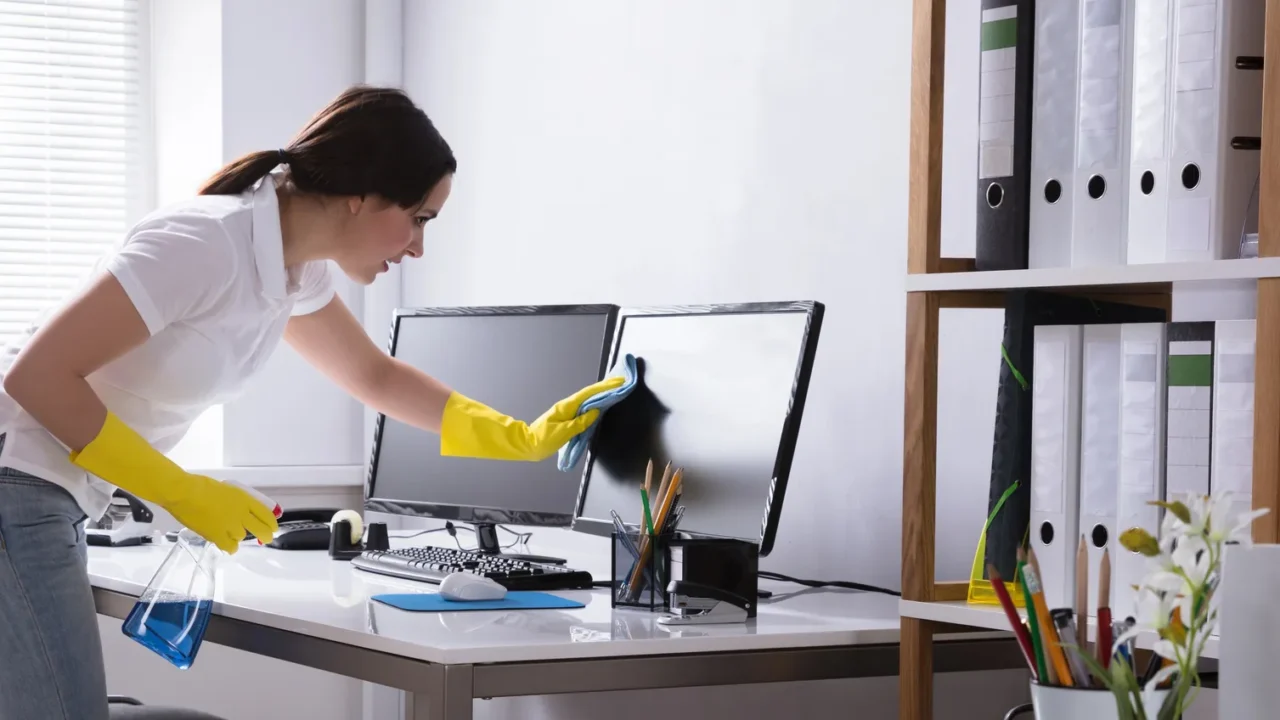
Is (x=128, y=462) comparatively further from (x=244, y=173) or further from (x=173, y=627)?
(x=244, y=173)

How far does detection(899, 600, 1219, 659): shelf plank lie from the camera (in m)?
1.36

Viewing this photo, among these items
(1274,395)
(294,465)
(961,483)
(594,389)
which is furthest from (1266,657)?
(294,465)

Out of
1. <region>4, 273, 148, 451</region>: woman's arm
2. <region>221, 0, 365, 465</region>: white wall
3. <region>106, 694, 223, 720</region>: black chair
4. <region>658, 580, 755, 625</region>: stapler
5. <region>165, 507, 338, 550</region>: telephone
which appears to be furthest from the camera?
<region>221, 0, 365, 465</region>: white wall

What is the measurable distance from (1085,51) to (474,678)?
2.77 feet

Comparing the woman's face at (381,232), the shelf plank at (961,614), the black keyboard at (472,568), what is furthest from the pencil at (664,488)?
the woman's face at (381,232)

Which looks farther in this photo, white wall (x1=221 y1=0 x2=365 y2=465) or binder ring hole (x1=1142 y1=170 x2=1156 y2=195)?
white wall (x1=221 y1=0 x2=365 y2=465)

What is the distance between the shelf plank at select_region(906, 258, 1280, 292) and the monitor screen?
678mm

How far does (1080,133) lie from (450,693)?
81cm

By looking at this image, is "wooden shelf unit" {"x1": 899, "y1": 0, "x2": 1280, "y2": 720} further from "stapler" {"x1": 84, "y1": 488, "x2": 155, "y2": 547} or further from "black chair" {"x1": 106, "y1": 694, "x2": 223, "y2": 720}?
"stapler" {"x1": 84, "y1": 488, "x2": 155, "y2": 547}

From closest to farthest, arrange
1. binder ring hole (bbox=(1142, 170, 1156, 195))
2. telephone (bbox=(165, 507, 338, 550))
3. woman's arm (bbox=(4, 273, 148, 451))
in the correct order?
binder ring hole (bbox=(1142, 170, 1156, 195))
woman's arm (bbox=(4, 273, 148, 451))
telephone (bbox=(165, 507, 338, 550))

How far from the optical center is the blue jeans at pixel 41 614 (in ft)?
4.96

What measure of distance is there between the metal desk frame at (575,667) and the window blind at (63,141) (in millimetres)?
1909

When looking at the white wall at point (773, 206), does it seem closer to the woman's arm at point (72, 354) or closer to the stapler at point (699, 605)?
the stapler at point (699, 605)

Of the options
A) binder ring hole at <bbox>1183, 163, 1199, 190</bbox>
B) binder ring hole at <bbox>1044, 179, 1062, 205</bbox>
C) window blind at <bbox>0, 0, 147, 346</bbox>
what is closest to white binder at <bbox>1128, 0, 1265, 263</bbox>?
binder ring hole at <bbox>1183, 163, 1199, 190</bbox>
